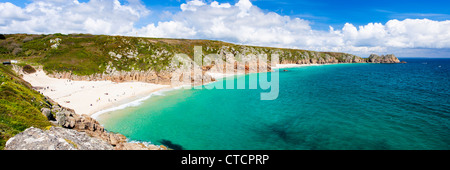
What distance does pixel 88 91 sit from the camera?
177ft

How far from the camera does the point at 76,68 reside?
221 feet

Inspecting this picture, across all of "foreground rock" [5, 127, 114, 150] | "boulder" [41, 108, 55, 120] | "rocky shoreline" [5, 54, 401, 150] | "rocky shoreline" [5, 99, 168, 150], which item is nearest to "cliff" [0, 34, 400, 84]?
"rocky shoreline" [5, 54, 401, 150]

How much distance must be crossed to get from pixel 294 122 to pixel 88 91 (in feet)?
184

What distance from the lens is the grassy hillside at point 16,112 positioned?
15.6 metres

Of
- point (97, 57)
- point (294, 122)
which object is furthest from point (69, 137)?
point (97, 57)

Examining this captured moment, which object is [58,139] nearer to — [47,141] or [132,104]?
[47,141]

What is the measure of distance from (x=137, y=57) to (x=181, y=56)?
721 inches

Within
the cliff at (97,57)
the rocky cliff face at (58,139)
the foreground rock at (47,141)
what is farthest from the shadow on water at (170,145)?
the cliff at (97,57)

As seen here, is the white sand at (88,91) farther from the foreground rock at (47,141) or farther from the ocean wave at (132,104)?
the foreground rock at (47,141)

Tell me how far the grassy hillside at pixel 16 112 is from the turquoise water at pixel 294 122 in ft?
38.6

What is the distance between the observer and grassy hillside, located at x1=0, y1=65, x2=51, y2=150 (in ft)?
51.2

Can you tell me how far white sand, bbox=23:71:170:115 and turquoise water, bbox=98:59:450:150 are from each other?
7557mm
